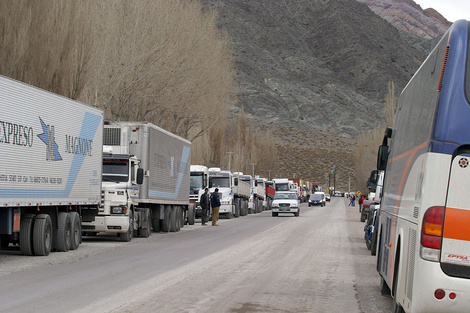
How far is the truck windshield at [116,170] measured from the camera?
23.0m

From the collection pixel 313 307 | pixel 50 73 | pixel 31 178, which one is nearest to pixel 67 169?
pixel 31 178

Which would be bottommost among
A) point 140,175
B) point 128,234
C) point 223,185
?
point 128,234

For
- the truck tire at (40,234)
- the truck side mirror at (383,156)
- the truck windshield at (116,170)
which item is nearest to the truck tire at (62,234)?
the truck tire at (40,234)

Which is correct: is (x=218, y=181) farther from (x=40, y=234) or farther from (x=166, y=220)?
(x=40, y=234)

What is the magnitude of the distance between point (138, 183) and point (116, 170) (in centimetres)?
99

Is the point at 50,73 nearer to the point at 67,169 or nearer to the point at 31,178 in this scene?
the point at 67,169

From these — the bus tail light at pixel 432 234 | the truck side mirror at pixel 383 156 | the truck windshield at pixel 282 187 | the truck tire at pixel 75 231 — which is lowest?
the truck windshield at pixel 282 187

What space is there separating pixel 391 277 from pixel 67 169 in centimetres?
1156

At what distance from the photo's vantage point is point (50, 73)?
3098 cm

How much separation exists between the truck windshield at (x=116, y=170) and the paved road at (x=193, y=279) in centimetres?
226

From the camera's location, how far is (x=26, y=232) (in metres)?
17.0

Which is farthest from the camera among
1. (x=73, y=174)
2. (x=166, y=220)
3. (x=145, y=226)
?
(x=166, y=220)

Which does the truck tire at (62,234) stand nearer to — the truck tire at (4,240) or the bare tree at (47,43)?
the truck tire at (4,240)

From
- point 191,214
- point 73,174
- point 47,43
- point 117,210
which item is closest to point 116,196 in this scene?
point 117,210
